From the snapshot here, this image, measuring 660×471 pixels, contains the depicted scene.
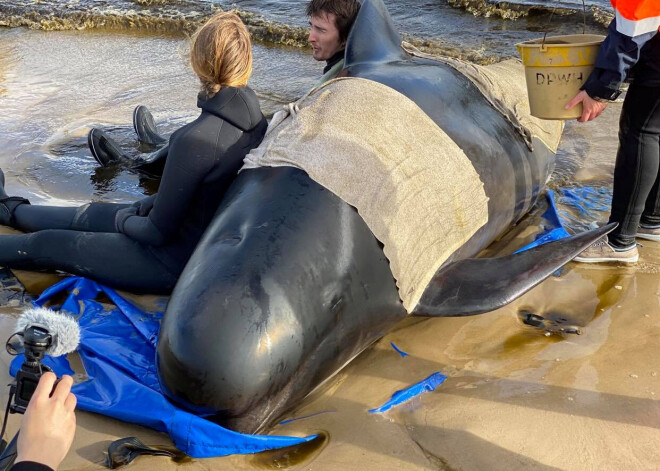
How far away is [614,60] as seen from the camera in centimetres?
387

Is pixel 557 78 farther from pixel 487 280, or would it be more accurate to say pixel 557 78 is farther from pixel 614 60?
pixel 487 280

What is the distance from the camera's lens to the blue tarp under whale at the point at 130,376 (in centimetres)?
322

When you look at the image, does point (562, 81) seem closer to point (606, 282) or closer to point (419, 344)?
point (606, 282)

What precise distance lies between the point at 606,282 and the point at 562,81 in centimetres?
139

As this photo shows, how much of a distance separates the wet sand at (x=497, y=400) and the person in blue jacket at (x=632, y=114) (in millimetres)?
415

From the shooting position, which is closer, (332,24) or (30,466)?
(30,466)

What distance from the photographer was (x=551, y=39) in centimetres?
433

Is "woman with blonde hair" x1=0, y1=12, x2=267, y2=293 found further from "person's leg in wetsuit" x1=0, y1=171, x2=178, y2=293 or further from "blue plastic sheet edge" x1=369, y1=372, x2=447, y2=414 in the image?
"blue plastic sheet edge" x1=369, y1=372, x2=447, y2=414

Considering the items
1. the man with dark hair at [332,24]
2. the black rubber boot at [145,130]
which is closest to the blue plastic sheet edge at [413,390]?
the man with dark hair at [332,24]

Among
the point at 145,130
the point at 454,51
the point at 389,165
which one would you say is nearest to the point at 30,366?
the point at 389,165

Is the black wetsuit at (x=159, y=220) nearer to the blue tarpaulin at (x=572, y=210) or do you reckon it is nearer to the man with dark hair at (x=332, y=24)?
the man with dark hair at (x=332, y=24)

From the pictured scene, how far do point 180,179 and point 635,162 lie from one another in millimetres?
2828

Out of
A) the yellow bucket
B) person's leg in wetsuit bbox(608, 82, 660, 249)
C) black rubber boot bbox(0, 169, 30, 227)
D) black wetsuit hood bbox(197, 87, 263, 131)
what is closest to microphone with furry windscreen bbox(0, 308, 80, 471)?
black wetsuit hood bbox(197, 87, 263, 131)

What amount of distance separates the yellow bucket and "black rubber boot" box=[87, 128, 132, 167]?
4033 millimetres
